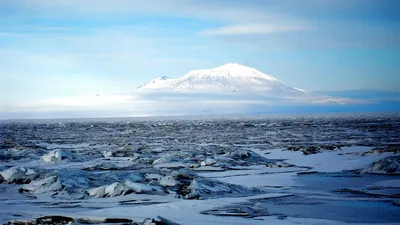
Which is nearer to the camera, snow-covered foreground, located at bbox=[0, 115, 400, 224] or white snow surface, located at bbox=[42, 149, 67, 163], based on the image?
snow-covered foreground, located at bbox=[0, 115, 400, 224]

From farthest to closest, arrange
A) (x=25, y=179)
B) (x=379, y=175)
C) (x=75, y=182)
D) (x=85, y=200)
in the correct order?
(x=379, y=175), (x=25, y=179), (x=75, y=182), (x=85, y=200)

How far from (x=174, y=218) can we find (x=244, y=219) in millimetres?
1434

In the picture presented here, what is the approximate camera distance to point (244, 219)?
10.4 metres

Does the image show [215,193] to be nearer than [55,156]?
Yes

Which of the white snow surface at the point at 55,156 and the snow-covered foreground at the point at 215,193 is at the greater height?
the white snow surface at the point at 55,156

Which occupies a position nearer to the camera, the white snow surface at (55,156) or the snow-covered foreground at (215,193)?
the snow-covered foreground at (215,193)

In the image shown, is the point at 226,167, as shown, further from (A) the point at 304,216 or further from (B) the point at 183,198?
(A) the point at 304,216

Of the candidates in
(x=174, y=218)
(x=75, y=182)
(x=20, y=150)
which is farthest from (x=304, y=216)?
(x=20, y=150)

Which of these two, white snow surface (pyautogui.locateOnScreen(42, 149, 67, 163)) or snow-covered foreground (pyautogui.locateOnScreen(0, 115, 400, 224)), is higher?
white snow surface (pyautogui.locateOnScreen(42, 149, 67, 163))

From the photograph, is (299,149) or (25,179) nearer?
(25,179)

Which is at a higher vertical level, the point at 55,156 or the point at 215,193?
the point at 55,156

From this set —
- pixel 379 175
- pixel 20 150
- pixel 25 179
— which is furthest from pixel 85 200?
pixel 20 150

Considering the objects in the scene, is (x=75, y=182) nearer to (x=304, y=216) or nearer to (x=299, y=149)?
(x=304, y=216)

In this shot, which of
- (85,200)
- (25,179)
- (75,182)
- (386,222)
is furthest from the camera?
(25,179)
